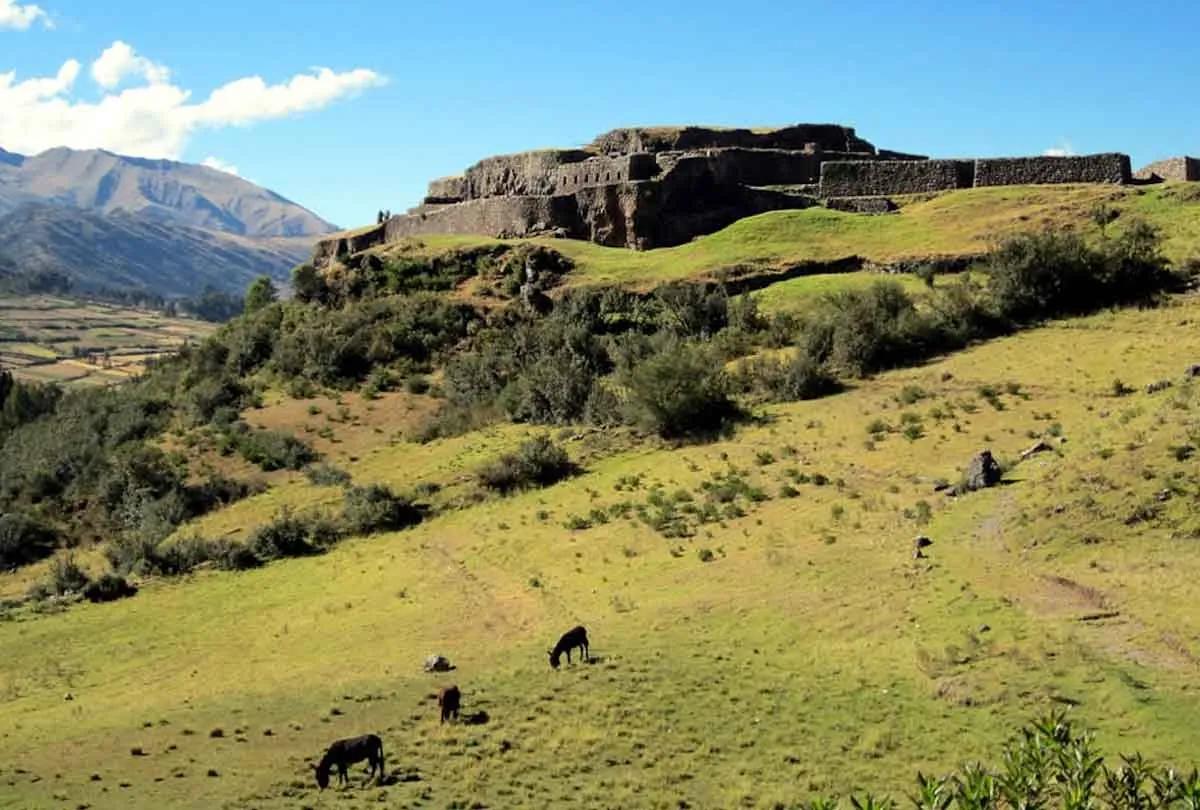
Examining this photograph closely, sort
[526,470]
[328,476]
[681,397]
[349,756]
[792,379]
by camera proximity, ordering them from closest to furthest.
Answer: [349,756] → [526,470] → [681,397] → [792,379] → [328,476]

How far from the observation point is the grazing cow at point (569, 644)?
764 inches

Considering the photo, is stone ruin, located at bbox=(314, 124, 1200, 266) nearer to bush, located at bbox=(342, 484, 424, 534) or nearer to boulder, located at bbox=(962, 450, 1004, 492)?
bush, located at bbox=(342, 484, 424, 534)

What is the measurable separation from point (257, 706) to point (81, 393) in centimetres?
4480

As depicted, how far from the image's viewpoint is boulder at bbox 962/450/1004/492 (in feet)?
80.3

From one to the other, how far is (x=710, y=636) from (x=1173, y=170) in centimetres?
3568

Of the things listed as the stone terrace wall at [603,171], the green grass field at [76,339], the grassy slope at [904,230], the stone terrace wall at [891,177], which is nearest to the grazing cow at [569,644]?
the grassy slope at [904,230]

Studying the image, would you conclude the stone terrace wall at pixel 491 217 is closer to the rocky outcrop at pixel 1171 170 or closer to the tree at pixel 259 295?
the tree at pixel 259 295

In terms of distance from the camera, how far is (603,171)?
2068 inches

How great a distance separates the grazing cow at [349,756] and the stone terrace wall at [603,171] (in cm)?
3883

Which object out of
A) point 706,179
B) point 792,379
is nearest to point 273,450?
point 792,379

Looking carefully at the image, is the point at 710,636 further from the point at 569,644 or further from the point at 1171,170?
the point at 1171,170

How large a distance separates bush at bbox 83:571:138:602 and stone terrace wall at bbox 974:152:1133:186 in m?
36.5

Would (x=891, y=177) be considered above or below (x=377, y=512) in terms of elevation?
above

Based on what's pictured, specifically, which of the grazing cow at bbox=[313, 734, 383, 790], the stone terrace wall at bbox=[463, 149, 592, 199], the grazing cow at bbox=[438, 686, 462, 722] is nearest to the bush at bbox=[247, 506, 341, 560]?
the grazing cow at bbox=[438, 686, 462, 722]
